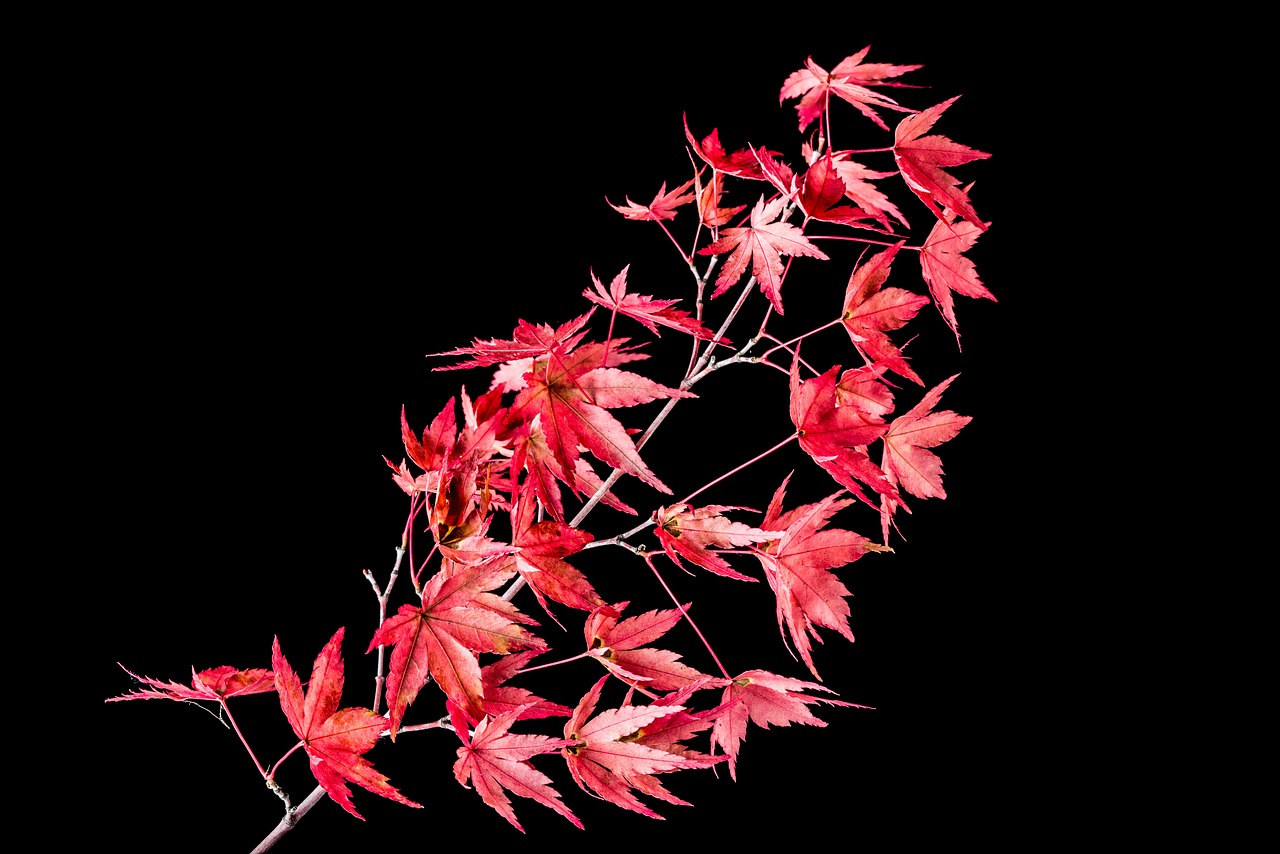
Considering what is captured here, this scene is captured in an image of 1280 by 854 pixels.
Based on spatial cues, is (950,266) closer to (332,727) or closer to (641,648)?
(641,648)

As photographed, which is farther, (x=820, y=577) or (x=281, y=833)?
(x=281, y=833)

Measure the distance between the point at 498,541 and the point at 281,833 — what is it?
0.68 metres

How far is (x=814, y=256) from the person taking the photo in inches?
55.9

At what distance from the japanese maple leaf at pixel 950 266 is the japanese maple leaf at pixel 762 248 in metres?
0.27

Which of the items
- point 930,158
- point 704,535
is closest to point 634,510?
point 704,535

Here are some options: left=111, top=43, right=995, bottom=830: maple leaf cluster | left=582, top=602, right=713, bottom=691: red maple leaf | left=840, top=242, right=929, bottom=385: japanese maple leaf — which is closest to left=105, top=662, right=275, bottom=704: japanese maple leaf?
left=111, top=43, right=995, bottom=830: maple leaf cluster

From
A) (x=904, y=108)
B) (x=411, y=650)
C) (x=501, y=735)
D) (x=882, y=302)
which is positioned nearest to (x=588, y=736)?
(x=501, y=735)

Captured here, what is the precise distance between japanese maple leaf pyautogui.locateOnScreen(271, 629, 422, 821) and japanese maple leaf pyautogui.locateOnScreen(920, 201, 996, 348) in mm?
996

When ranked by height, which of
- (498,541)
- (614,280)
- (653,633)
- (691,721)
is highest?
(614,280)

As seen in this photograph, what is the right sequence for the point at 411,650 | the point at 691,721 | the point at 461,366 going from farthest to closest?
1. the point at 691,721
2. the point at 461,366
3. the point at 411,650

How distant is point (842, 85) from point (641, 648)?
904 mm

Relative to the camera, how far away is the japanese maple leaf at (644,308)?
142 cm

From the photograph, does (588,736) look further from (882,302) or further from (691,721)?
(882,302)

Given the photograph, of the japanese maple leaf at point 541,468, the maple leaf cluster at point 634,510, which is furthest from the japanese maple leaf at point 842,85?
the japanese maple leaf at point 541,468
